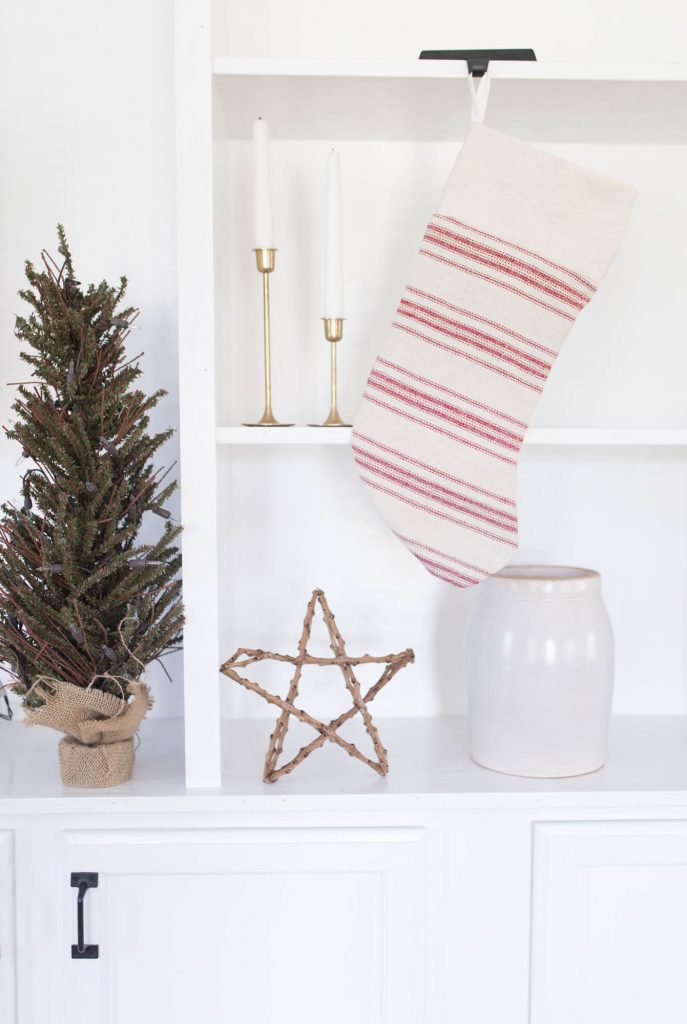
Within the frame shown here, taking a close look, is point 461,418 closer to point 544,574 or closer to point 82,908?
point 544,574

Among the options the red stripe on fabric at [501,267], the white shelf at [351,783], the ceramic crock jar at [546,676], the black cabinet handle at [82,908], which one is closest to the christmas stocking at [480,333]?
the red stripe on fabric at [501,267]

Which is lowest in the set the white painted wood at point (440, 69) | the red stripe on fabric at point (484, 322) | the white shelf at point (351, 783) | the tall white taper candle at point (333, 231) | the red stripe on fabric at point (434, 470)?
the white shelf at point (351, 783)

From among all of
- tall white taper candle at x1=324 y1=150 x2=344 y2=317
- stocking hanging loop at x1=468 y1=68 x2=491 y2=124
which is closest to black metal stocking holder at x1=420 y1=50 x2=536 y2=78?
stocking hanging loop at x1=468 y1=68 x2=491 y2=124

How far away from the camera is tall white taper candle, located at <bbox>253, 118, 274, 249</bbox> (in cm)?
103

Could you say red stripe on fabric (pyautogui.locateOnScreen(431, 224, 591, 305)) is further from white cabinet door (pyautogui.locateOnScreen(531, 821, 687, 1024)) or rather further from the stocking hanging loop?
white cabinet door (pyautogui.locateOnScreen(531, 821, 687, 1024))

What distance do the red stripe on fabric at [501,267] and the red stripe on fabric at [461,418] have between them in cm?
15

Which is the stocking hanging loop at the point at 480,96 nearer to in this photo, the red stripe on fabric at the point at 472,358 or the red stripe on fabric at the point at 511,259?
the red stripe on fabric at the point at 511,259

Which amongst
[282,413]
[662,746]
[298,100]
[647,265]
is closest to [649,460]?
[647,265]

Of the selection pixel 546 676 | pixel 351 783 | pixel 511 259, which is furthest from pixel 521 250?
pixel 351 783

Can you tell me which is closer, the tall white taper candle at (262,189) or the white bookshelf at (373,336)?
the tall white taper candle at (262,189)

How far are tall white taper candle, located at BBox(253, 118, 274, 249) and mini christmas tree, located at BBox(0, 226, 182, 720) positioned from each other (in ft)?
0.63

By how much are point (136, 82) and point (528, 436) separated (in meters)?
0.74

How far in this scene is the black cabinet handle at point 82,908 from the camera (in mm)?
975

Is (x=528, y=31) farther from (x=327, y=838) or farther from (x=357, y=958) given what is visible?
(x=357, y=958)
